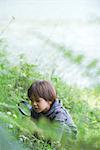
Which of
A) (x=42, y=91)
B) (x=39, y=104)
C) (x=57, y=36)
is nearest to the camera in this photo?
(x=39, y=104)

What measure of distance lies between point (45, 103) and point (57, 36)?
16.4 ft

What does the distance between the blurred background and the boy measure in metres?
0.23

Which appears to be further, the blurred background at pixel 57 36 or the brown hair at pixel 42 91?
the brown hair at pixel 42 91

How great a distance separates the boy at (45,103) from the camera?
3.14 meters

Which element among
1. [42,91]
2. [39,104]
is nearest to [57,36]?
[42,91]

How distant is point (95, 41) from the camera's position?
28.6 ft

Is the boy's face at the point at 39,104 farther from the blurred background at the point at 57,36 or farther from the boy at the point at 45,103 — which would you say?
the blurred background at the point at 57,36

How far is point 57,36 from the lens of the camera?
8.12 m

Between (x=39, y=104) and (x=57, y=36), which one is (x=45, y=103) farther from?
(x=57, y=36)

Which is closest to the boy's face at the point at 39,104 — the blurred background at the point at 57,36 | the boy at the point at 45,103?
the boy at the point at 45,103

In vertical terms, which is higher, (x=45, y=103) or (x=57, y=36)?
(x=57, y=36)

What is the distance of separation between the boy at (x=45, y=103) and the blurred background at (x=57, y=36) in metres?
0.23

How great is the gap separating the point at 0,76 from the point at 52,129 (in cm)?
293

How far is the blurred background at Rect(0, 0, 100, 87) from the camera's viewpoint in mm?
1620
